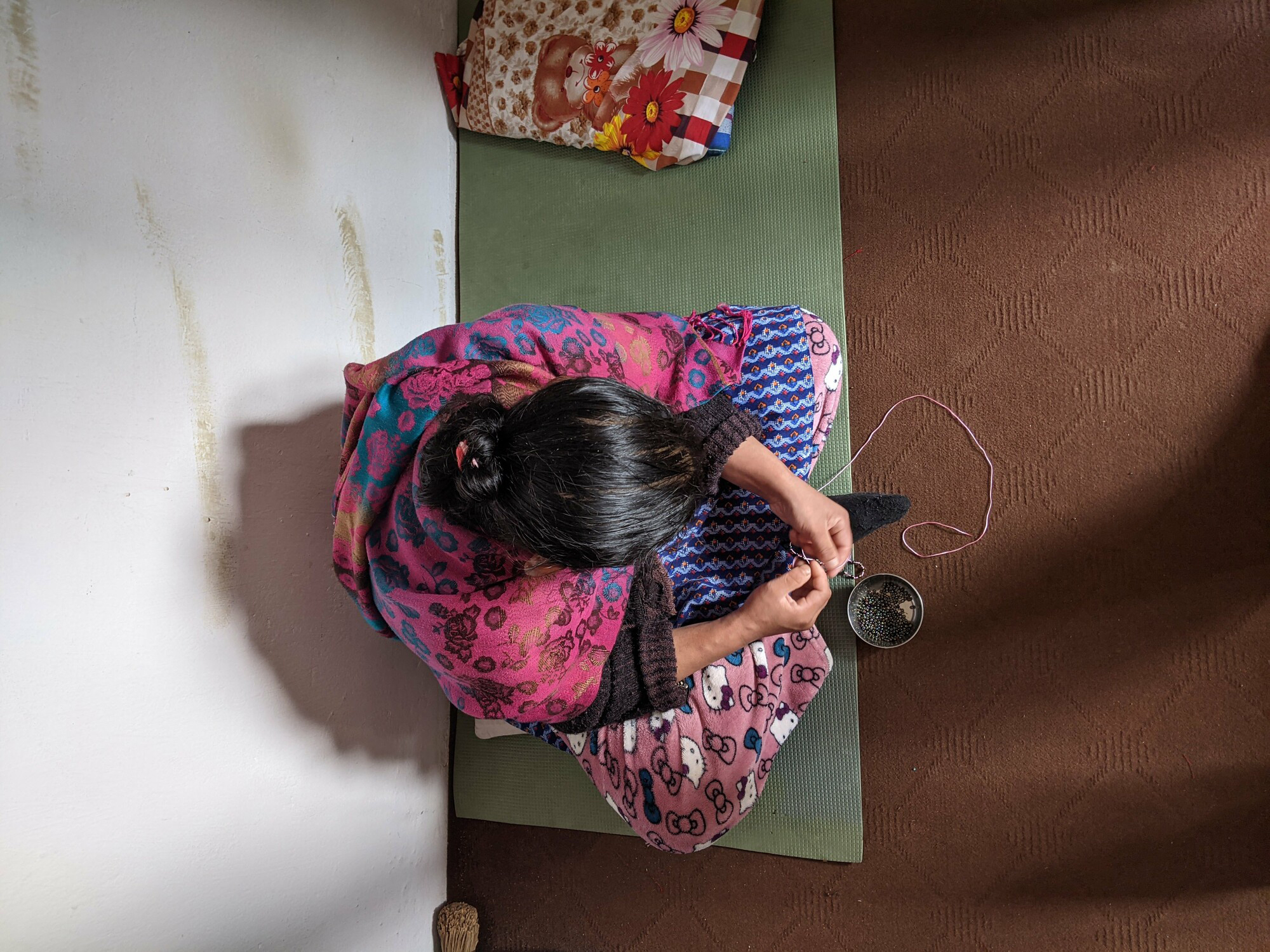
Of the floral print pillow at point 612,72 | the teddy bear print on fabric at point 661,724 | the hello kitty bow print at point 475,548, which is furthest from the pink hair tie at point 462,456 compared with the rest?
the floral print pillow at point 612,72

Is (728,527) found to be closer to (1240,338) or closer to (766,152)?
(766,152)

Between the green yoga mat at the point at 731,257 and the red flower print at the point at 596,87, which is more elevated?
the red flower print at the point at 596,87

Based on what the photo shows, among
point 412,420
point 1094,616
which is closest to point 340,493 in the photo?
point 412,420

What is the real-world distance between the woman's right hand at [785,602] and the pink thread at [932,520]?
34cm

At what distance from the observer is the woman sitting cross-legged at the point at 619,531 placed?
77 centimetres

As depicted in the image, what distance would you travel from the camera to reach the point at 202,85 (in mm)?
1107

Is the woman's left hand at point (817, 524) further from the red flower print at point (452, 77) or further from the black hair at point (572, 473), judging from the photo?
the red flower print at point (452, 77)

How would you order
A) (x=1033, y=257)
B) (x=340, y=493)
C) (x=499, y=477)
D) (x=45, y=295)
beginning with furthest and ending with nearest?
(x=1033, y=257) < (x=340, y=493) < (x=45, y=295) < (x=499, y=477)

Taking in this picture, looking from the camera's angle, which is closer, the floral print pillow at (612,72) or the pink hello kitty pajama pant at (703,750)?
the pink hello kitty pajama pant at (703,750)

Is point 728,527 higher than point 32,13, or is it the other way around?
point 32,13

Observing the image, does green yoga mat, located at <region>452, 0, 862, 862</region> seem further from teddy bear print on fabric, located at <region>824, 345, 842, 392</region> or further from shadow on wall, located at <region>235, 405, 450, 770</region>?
shadow on wall, located at <region>235, 405, 450, 770</region>

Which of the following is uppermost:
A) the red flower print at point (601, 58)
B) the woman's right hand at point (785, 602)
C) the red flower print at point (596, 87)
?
the red flower print at point (601, 58)

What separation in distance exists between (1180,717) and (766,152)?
4.32ft

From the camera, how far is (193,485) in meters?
1.04
